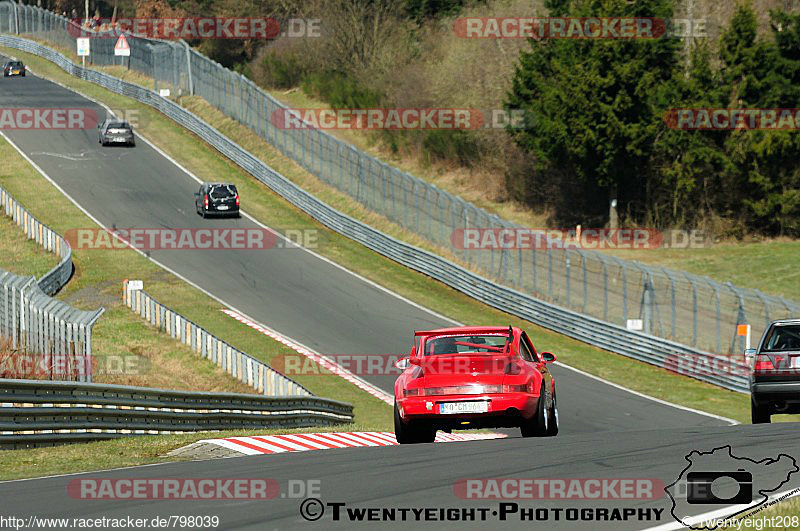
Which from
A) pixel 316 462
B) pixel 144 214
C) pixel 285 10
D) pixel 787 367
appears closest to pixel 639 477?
pixel 316 462

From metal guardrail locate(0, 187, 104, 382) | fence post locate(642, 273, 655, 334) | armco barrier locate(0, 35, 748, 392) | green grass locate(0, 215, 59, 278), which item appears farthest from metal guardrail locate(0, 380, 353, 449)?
green grass locate(0, 215, 59, 278)

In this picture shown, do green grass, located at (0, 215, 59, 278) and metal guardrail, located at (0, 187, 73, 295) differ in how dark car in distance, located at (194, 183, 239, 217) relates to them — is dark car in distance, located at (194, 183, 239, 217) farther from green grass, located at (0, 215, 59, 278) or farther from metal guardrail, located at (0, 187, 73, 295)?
green grass, located at (0, 215, 59, 278)

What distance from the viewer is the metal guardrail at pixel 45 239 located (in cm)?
4091

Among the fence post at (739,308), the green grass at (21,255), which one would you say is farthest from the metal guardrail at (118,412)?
the green grass at (21,255)

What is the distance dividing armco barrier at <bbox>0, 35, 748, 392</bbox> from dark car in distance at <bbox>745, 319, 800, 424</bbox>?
14.6 m

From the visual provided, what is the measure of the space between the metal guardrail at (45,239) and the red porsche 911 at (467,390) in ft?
87.9

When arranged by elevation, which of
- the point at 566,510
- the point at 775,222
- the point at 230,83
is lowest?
the point at 775,222

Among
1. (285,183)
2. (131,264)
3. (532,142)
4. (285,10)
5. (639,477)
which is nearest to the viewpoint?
(639,477)

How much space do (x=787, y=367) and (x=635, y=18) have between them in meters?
42.7

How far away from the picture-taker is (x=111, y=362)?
3092 centimetres

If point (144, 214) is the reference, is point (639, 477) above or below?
above

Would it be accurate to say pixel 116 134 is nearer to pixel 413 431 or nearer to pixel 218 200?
pixel 218 200

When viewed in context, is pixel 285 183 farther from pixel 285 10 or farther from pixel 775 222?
pixel 285 10

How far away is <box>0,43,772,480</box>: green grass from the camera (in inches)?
1254
